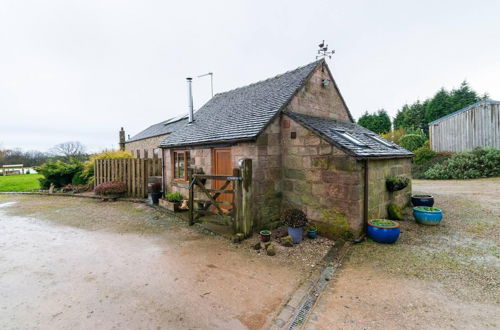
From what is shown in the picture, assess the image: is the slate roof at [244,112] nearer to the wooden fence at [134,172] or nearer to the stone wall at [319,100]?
the stone wall at [319,100]

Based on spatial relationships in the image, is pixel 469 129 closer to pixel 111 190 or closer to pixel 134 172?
pixel 134 172

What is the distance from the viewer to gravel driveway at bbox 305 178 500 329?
3.03 meters

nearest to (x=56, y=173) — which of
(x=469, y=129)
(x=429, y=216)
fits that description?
(x=429, y=216)

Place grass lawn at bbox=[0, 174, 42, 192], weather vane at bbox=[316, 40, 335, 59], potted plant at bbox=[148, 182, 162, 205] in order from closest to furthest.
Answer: weather vane at bbox=[316, 40, 335, 59]
potted plant at bbox=[148, 182, 162, 205]
grass lawn at bbox=[0, 174, 42, 192]

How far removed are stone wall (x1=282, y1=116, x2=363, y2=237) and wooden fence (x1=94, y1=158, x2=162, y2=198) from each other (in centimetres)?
820

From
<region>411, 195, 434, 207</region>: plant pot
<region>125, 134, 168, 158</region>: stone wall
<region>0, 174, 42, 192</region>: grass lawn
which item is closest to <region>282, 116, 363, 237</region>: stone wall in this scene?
<region>411, 195, 434, 207</region>: plant pot

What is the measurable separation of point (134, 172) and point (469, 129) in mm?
26847

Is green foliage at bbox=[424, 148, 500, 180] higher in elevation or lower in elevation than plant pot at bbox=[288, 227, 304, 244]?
higher

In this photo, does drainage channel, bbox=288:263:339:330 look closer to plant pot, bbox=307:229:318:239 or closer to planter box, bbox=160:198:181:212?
plant pot, bbox=307:229:318:239

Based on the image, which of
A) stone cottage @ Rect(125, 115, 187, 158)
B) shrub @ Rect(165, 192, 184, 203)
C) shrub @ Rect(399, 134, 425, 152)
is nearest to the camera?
shrub @ Rect(165, 192, 184, 203)

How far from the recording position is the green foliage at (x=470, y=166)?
16.7 metres

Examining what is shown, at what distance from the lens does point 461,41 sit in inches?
482

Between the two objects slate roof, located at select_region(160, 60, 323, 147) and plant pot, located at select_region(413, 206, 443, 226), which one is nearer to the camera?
plant pot, located at select_region(413, 206, 443, 226)

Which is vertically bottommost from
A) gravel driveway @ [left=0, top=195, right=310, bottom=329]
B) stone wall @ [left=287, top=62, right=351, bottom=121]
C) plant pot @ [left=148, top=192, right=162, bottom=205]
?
gravel driveway @ [left=0, top=195, right=310, bottom=329]
